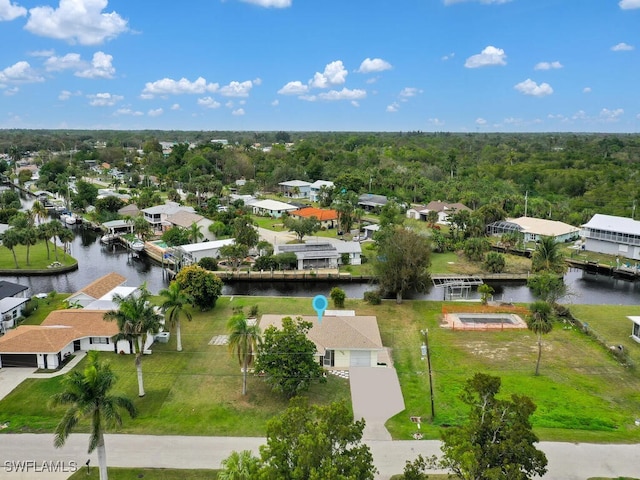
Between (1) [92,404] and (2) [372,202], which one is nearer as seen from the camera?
(1) [92,404]

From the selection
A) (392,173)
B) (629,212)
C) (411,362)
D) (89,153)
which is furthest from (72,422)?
(89,153)

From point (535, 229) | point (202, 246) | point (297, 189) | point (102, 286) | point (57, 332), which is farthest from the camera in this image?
point (297, 189)

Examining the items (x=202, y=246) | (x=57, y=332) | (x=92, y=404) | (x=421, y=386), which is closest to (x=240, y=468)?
(x=92, y=404)

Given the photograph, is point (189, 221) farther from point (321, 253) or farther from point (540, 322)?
point (540, 322)

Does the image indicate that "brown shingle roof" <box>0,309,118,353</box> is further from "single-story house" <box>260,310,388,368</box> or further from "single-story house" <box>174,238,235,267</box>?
"single-story house" <box>174,238,235,267</box>

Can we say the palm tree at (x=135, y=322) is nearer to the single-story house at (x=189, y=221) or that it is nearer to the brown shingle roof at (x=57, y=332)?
the brown shingle roof at (x=57, y=332)

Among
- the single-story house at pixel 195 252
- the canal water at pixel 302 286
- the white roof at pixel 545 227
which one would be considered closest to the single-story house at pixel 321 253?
the canal water at pixel 302 286
